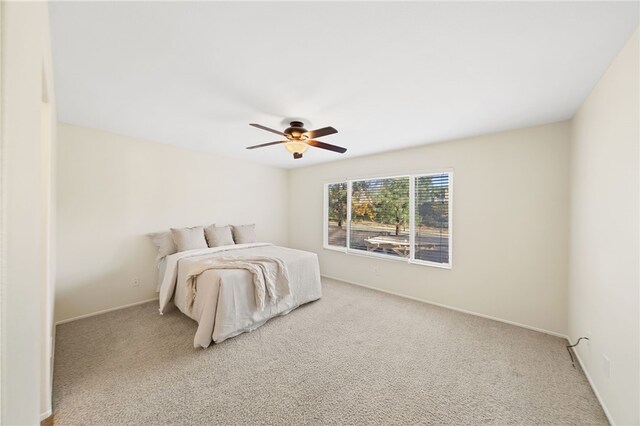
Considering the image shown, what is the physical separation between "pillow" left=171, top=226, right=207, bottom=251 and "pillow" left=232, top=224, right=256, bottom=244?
0.62 meters

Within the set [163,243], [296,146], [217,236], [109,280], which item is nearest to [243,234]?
[217,236]

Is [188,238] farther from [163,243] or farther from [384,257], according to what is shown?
[384,257]

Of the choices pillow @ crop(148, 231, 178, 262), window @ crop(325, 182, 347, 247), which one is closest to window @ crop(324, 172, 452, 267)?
window @ crop(325, 182, 347, 247)

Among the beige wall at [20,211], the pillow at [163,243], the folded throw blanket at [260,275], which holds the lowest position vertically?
the folded throw blanket at [260,275]

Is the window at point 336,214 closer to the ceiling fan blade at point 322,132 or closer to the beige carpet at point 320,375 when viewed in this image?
the beige carpet at point 320,375

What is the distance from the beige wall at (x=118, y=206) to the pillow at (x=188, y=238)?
311 millimetres

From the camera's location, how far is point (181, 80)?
6.29 ft

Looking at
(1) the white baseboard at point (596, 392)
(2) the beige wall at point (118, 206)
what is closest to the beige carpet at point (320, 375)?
(1) the white baseboard at point (596, 392)

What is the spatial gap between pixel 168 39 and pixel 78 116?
2145mm

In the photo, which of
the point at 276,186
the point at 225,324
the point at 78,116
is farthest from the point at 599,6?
the point at 276,186

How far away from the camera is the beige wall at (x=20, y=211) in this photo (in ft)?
Answer: 2.16

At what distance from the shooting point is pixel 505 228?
2.98m

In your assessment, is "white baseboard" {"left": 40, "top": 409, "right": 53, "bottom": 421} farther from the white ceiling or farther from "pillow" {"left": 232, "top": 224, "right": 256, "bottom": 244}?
"pillow" {"left": 232, "top": 224, "right": 256, "bottom": 244}

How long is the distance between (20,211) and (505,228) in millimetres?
3873
